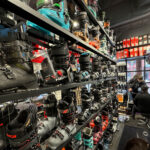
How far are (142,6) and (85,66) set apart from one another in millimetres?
3226

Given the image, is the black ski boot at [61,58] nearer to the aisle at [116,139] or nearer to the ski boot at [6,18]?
the ski boot at [6,18]

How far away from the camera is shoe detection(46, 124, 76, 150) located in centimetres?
65

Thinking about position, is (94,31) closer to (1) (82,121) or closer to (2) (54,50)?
(2) (54,50)

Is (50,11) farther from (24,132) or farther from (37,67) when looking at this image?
(24,132)

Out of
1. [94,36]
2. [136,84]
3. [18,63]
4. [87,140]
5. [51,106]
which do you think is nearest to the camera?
[18,63]

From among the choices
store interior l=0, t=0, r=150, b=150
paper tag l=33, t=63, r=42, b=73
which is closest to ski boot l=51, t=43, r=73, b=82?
store interior l=0, t=0, r=150, b=150

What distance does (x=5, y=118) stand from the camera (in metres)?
0.52

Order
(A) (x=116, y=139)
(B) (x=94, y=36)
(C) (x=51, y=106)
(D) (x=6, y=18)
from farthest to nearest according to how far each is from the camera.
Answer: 1. (A) (x=116, y=139)
2. (B) (x=94, y=36)
3. (C) (x=51, y=106)
4. (D) (x=6, y=18)

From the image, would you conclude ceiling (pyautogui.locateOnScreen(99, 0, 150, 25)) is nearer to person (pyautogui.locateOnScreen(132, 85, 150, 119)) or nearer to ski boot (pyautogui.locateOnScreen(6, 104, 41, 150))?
person (pyautogui.locateOnScreen(132, 85, 150, 119))

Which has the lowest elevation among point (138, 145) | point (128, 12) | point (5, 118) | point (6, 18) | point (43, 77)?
point (138, 145)

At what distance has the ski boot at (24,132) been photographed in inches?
17.0

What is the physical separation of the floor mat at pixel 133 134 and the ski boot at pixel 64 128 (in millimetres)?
1933

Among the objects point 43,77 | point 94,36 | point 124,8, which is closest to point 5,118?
point 43,77

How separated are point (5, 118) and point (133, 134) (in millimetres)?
2938
